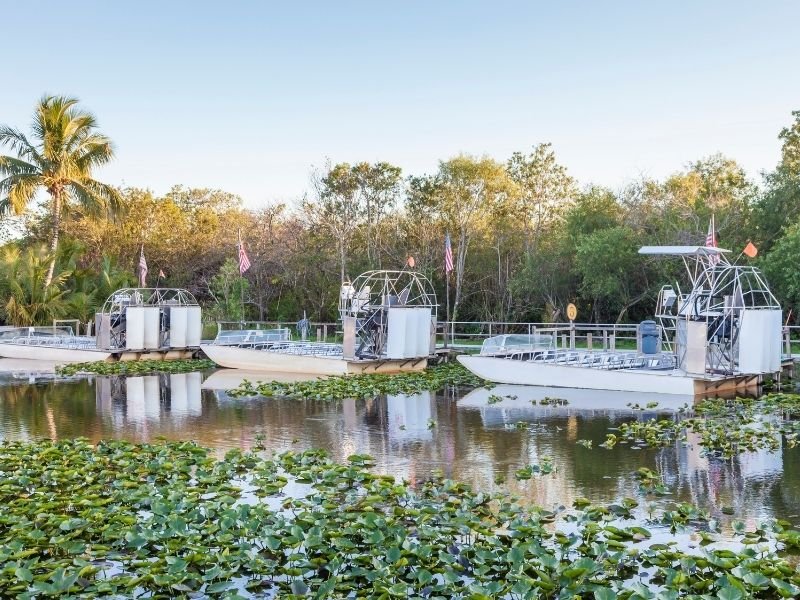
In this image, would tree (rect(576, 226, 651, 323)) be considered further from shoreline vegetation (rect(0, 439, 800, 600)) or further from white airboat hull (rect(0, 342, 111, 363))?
shoreline vegetation (rect(0, 439, 800, 600))

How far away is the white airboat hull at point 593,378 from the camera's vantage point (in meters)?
19.2

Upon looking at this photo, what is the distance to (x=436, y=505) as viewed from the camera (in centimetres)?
936

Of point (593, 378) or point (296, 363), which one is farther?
point (296, 363)

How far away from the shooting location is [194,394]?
21.2m

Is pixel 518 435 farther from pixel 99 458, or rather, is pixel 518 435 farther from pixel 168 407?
pixel 168 407

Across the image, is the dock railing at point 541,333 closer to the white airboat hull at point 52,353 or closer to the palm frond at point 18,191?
the white airboat hull at point 52,353

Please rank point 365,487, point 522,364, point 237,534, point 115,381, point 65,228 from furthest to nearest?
point 65,228 < point 115,381 < point 522,364 < point 365,487 < point 237,534

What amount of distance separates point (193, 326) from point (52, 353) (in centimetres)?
508

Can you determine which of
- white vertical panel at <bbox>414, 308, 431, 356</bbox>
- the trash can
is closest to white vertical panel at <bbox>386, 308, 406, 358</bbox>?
white vertical panel at <bbox>414, 308, 431, 356</bbox>

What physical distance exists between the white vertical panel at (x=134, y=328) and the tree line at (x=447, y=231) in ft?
22.5

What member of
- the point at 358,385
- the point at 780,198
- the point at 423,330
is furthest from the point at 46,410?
the point at 780,198

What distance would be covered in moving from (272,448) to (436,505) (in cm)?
471

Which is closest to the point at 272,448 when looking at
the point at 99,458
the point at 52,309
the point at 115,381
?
the point at 99,458

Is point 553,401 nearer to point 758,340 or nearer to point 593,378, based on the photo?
point 593,378
